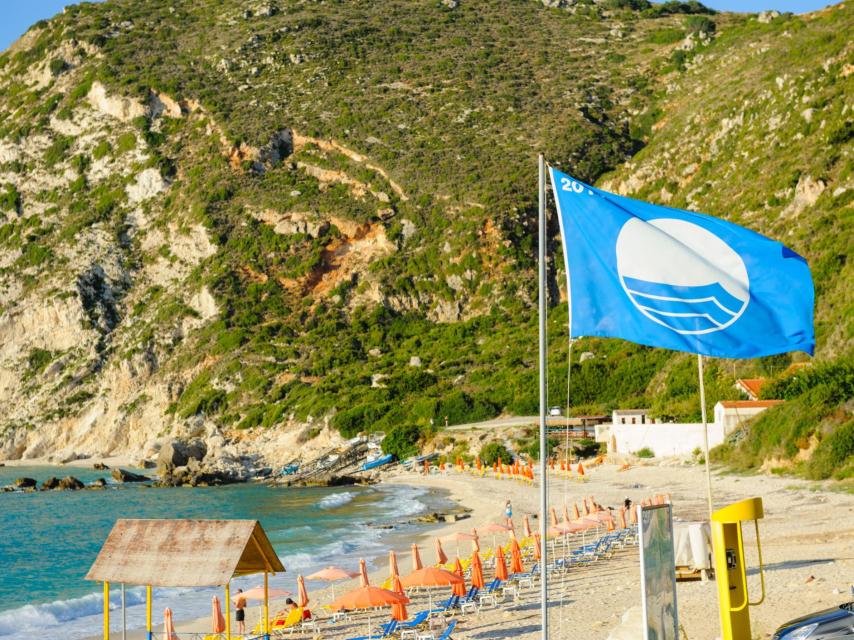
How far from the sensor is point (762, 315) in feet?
29.7

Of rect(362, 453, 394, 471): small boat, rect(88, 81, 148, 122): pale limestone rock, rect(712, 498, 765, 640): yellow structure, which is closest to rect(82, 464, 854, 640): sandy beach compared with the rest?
rect(712, 498, 765, 640): yellow structure

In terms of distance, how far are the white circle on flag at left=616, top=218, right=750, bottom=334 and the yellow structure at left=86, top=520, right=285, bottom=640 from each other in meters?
5.42

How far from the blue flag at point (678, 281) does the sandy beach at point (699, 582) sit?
3.34m

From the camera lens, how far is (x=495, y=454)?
56375 mm

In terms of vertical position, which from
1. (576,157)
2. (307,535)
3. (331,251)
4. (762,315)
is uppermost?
(576,157)

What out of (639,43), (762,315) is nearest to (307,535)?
(762,315)

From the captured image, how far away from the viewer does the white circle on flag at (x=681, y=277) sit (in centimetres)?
891

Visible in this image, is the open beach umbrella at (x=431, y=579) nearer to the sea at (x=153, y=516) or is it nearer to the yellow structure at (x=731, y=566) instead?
the sea at (x=153, y=516)

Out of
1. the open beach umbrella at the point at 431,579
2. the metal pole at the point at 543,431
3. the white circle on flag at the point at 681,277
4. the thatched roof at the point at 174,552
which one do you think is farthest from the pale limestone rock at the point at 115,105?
the metal pole at the point at 543,431

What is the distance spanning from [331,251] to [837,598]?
80152 mm

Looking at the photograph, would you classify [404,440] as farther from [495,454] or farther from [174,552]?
[174,552]

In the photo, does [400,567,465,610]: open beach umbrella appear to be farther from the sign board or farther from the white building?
the white building

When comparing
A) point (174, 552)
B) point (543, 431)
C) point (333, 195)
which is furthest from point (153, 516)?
point (333, 195)

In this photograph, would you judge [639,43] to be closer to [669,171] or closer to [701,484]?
[669,171]
